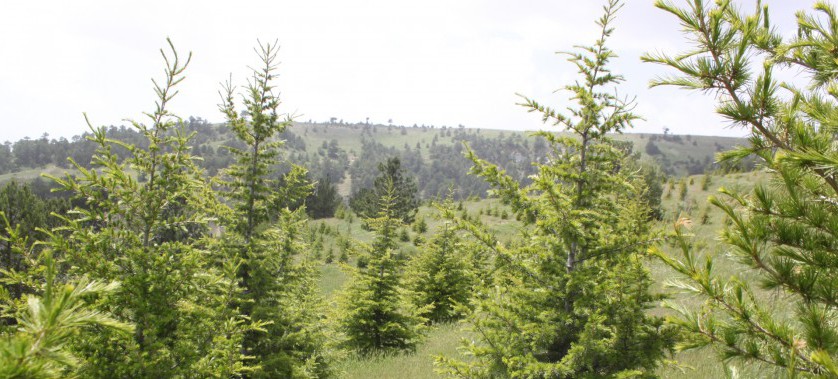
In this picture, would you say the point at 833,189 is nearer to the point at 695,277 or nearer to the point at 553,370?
the point at 695,277

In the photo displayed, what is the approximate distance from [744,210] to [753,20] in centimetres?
122

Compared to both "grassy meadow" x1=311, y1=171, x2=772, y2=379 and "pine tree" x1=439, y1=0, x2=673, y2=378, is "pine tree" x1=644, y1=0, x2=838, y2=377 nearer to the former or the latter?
"grassy meadow" x1=311, y1=171, x2=772, y2=379

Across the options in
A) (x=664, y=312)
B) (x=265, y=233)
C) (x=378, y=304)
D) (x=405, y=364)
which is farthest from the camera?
(x=378, y=304)

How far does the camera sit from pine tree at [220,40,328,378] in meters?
7.48

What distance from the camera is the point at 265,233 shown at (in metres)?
7.65

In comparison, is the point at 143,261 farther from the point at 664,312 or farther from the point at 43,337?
the point at 664,312

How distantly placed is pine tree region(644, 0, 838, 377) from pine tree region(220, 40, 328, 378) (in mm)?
6288

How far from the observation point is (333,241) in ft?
117

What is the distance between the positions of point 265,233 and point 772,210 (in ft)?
22.9

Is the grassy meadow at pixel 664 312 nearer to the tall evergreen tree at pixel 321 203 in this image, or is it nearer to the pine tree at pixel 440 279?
the pine tree at pixel 440 279

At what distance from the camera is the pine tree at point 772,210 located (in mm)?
2557

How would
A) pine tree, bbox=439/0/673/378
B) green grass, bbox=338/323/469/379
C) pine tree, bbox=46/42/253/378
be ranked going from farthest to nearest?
green grass, bbox=338/323/469/379 < pine tree, bbox=439/0/673/378 < pine tree, bbox=46/42/253/378

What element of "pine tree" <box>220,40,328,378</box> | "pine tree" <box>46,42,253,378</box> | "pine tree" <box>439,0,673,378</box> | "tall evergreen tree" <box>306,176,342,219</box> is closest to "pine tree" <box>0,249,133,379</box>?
"pine tree" <box>46,42,253,378</box>

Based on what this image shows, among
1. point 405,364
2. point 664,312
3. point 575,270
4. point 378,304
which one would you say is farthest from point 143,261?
point 664,312
